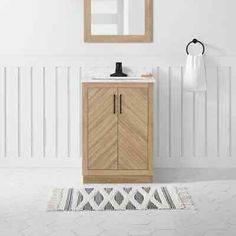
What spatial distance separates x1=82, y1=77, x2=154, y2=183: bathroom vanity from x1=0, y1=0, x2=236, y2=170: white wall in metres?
Answer: 0.62

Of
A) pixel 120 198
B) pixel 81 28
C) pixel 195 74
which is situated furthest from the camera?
pixel 81 28

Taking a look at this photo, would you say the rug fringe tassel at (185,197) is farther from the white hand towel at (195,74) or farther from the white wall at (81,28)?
the white wall at (81,28)

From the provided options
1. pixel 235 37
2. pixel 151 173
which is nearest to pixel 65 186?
pixel 151 173

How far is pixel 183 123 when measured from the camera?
19.7ft

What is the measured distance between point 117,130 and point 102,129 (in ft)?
0.39

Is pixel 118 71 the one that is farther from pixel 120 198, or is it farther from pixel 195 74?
pixel 120 198

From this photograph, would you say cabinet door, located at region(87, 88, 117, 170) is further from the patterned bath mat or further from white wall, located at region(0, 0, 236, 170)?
white wall, located at region(0, 0, 236, 170)

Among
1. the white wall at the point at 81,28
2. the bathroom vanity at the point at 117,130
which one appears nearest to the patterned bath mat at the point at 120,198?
the bathroom vanity at the point at 117,130

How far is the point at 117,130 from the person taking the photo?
541 centimetres

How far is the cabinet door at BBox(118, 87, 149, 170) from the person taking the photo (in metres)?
5.38

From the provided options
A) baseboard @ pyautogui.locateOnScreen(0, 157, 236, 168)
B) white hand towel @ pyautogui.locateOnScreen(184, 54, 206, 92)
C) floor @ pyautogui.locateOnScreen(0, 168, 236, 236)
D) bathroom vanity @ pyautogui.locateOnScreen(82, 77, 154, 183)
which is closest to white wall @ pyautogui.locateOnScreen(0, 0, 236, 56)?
white hand towel @ pyautogui.locateOnScreen(184, 54, 206, 92)

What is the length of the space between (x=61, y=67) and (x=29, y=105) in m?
0.43

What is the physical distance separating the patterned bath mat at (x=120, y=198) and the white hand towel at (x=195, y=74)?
3.26 ft

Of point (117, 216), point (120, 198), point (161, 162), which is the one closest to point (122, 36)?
point (161, 162)
